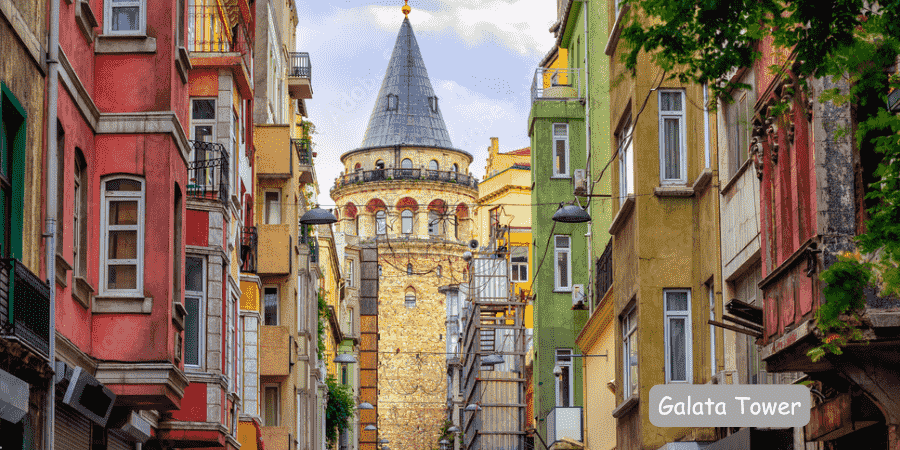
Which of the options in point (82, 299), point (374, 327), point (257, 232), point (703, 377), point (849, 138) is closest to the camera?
point (849, 138)

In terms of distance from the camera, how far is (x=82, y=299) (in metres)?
16.8

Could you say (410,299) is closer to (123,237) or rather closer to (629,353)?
(629,353)

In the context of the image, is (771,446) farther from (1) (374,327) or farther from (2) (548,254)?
(1) (374,327)

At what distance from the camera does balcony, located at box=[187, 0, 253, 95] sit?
27.9 m

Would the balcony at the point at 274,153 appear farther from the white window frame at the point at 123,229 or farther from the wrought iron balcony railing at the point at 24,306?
the wrought iron balcony railing at the point at 24,306

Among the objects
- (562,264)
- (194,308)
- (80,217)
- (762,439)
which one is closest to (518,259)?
(562,264)

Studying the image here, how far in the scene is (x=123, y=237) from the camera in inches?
703

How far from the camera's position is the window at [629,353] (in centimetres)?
2283

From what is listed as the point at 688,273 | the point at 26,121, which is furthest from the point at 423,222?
the point at 26,121

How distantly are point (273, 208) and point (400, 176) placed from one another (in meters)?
80.9

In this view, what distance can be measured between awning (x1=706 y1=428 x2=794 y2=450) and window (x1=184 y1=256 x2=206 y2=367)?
9922 millimetres

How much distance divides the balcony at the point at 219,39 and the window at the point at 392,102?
3614 inches

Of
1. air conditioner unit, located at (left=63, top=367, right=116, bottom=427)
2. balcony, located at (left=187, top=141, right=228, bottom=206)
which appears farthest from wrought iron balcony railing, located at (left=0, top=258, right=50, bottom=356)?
balcony, located at (left=187, top=141, right=228, bottom=206)

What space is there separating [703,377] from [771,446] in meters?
3.52
